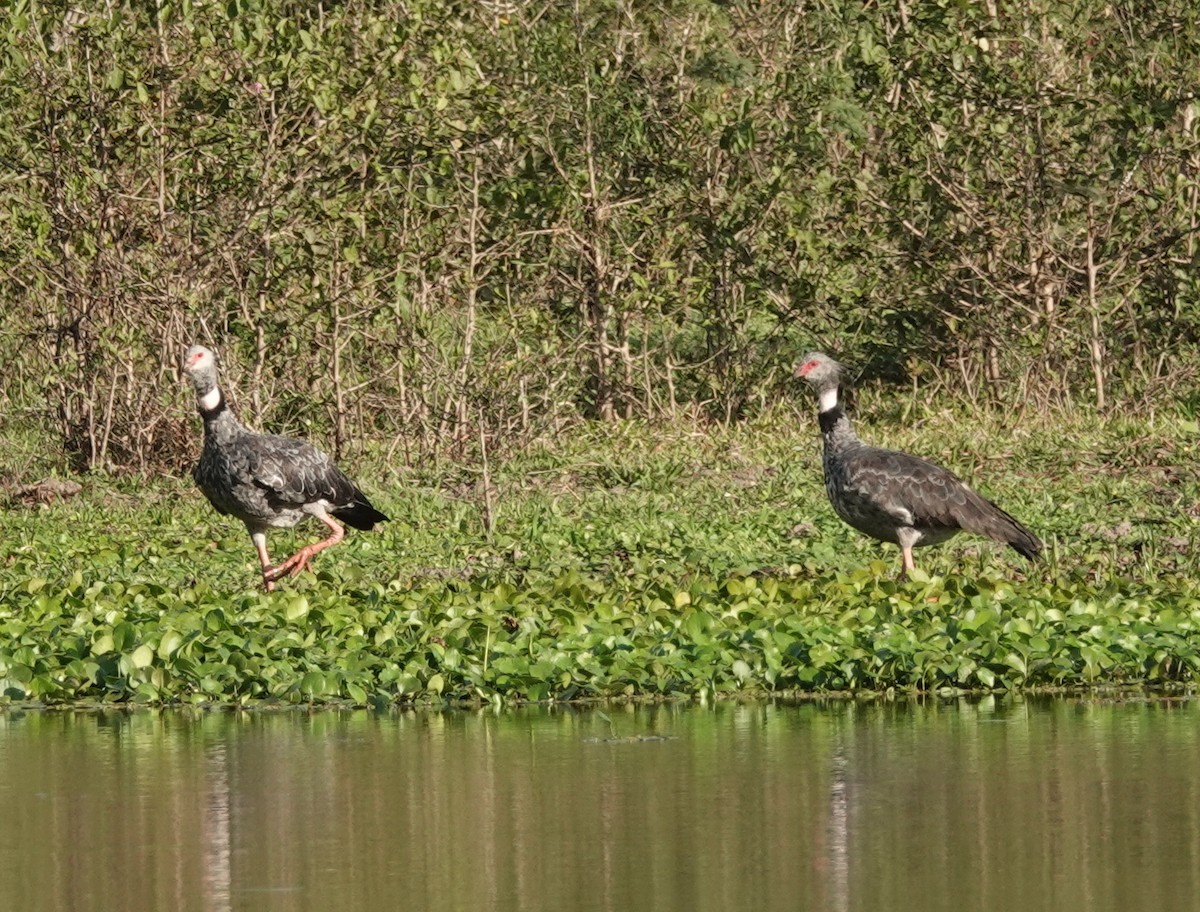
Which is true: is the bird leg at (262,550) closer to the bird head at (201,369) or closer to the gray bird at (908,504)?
the bird head at (201,369)

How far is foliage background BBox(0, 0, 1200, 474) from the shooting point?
15.9 metres

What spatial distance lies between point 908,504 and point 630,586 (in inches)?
57.5

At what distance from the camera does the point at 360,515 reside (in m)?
13.7

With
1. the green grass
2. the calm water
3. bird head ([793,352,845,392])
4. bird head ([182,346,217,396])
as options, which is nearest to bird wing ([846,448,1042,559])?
the green grass

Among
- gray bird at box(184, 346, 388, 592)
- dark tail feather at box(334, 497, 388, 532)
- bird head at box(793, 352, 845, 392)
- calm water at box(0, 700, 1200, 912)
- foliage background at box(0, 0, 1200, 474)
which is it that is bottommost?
calm water at box(0, 700, 1200, 912)

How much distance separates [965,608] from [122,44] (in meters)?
7.74

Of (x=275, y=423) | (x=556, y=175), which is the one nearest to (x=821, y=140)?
(x=556, y=175)

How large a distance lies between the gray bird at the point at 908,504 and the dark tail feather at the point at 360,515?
2821mm

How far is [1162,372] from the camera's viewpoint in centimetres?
1778

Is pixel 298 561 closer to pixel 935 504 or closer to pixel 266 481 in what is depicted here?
pixel 266 481

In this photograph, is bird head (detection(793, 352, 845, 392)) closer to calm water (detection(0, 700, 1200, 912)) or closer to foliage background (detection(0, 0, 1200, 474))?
foliage background (detection(0, 0, 1200, 474))

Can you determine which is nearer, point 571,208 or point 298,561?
point 298,561

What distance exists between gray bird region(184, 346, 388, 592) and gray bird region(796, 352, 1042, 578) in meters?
2.89

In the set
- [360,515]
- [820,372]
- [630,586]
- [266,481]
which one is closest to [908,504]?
[820,372]
